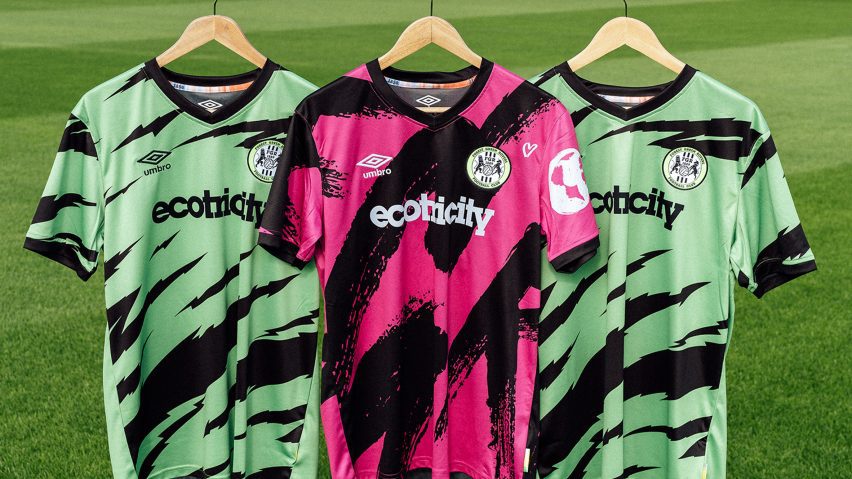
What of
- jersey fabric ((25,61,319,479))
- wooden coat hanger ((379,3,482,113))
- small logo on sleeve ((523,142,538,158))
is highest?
wooden coat hanger ((379,3,482,113))

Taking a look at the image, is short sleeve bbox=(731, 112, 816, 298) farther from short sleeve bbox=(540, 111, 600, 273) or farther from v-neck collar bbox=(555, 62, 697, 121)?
short sleeve bbox=(540, 111, 600, 273)

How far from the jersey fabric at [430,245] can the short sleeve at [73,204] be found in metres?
0.62

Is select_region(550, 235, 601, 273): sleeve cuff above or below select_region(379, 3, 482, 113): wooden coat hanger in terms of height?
below

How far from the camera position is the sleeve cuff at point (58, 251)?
3.20m

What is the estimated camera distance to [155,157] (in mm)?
3139

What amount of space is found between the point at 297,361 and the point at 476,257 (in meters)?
0.69

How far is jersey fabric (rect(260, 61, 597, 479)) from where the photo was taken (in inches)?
119

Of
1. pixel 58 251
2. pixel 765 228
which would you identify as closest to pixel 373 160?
pixel 58 251

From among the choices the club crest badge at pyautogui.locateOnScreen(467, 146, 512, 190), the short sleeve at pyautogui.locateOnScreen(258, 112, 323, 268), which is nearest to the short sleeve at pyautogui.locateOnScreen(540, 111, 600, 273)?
the club crest badge at pyautogui.locateOnScreen(467, 146, 512, 190)

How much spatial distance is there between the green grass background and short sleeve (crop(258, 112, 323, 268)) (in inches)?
68.4

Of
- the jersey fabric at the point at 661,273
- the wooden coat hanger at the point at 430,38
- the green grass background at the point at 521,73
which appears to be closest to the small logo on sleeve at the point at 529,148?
the jersey fabric at the point at 661,273

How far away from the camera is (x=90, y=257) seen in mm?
3264

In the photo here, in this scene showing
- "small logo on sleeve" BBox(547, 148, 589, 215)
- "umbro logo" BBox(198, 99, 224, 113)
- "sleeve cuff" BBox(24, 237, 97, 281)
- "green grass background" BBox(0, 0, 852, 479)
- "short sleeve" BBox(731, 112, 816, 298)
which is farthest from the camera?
"green grass background" BBox(0, 0, 852, 479)

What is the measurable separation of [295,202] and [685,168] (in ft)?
3.97
